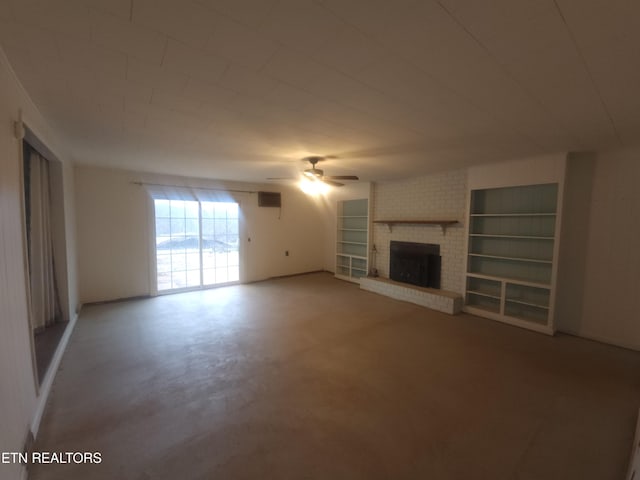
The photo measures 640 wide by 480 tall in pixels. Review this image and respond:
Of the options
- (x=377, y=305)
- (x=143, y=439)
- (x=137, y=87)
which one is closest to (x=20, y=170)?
(x=137, y=87)

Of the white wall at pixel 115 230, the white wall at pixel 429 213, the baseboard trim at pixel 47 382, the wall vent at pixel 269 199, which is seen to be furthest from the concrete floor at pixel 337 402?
the wall vent at pixel 269 199

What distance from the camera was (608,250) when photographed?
3299mm

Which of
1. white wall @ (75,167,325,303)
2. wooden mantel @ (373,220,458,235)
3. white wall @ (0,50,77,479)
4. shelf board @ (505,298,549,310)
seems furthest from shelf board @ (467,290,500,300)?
white wall @ (0,50,77,479)

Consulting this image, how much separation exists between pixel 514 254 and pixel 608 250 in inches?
37.7

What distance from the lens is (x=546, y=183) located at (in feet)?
11.6

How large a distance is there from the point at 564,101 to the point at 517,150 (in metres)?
1.47

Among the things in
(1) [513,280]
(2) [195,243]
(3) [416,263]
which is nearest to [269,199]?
(2) [195,243]

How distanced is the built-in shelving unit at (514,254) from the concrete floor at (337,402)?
→ 1.45 ft

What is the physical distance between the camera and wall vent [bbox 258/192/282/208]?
6.32 m

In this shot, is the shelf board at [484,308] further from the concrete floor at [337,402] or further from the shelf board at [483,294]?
the concrete floor at [337,402]

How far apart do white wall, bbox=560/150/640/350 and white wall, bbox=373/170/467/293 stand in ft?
4.55

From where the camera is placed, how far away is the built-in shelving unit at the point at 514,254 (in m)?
3.66

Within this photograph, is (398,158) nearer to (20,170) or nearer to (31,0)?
(31,0)

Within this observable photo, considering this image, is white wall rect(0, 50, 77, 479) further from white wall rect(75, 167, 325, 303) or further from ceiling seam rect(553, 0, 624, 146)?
white wall rect(75, 167, 325, 303)
